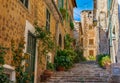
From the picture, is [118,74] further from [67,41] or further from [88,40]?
[88,40]

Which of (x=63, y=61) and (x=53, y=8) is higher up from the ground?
(x=53, y=8)

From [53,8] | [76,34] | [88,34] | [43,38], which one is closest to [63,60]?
[53,8]

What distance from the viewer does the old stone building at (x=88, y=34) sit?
4150cm

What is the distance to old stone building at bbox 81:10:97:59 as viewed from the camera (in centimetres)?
4150

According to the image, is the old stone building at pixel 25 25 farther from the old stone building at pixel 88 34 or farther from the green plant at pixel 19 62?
the old stone building at pixel 88 34

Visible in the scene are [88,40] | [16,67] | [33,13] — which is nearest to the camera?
[16,67]

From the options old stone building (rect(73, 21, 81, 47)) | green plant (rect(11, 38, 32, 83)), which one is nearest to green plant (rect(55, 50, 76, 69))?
green plant (rect(11, 38, 32, 83))

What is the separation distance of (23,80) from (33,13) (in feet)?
11.1

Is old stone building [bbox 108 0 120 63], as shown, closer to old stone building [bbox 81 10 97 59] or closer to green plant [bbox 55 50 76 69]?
green plant [bbox 55 50 76 69]

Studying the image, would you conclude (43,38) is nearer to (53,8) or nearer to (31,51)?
(31,51)

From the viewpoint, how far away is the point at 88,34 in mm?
41781

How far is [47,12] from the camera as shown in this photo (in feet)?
47.2

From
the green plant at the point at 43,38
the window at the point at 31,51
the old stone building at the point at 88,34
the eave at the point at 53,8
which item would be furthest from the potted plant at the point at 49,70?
the old stone building at the point at 88,34

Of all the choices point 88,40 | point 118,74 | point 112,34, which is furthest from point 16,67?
point 88,40
